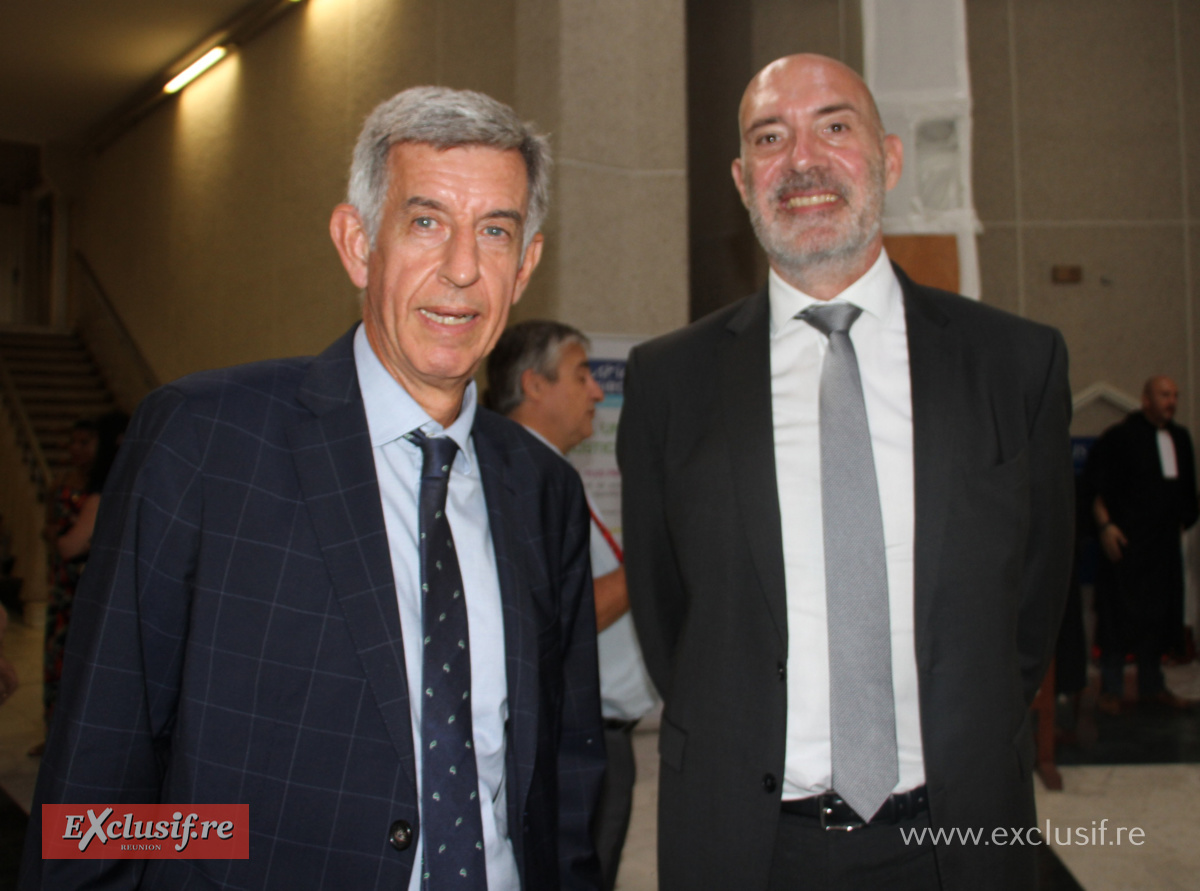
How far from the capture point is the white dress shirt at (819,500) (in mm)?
1345

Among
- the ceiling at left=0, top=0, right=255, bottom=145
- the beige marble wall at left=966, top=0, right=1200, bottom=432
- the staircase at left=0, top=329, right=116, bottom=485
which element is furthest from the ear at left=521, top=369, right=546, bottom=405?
the staircase at left=0, top=329, right=116, bottom=485

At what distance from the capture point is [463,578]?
1.20m

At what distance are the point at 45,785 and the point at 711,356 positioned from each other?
1151mm

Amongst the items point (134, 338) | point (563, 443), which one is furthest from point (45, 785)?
point (134, 338)

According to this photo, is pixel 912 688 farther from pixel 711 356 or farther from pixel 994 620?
pixel 711 356

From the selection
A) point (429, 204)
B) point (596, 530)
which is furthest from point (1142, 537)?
point (429, 204)

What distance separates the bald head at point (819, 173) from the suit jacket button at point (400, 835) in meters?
1.07

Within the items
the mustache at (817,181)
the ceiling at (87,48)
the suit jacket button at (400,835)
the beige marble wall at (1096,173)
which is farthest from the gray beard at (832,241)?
the ceiling at (87,48)

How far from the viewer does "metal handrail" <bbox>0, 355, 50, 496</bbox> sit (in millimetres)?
9891

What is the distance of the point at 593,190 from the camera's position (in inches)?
185

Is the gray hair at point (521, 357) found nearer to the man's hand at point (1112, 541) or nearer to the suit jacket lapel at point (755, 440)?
the suit jacket lapel at point (755, 440)

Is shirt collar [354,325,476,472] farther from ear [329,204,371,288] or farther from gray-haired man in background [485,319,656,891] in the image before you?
gray-haired man in background [485,319,656,891]

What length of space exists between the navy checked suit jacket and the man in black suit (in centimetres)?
56

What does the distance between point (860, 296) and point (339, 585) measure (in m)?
0.98
